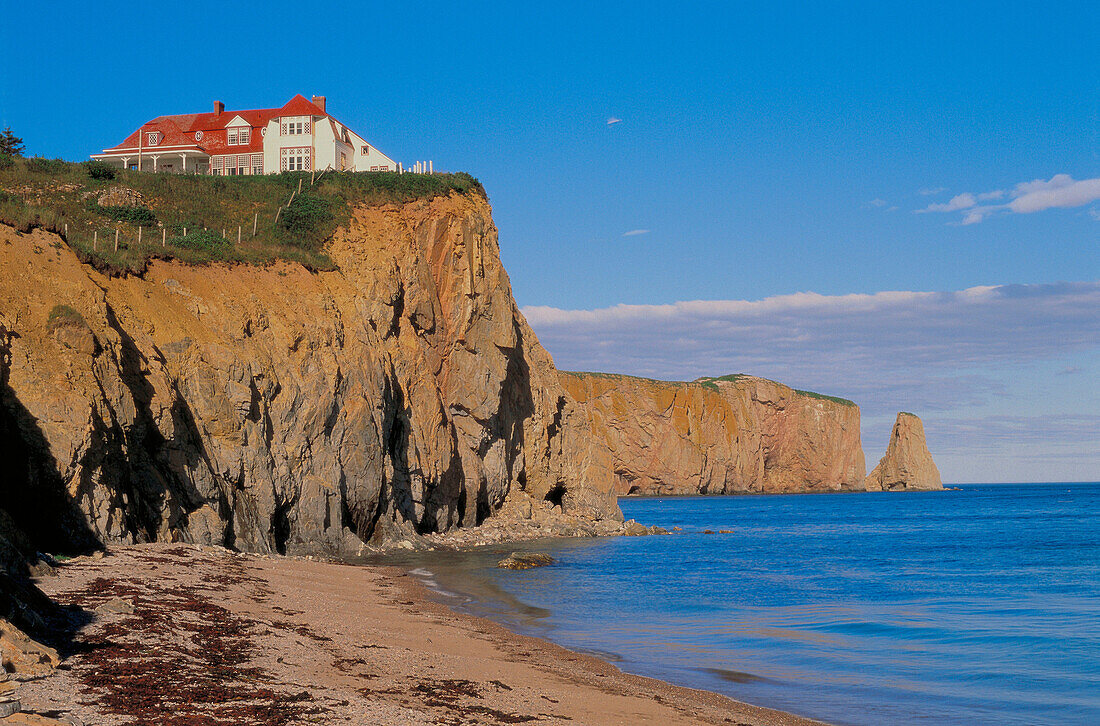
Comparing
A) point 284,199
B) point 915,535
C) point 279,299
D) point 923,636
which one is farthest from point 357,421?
point 915,535

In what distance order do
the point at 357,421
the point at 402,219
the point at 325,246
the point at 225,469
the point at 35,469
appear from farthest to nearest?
the point at 402,219 < the point at 325,246 < the point at 357,421 < the point at 225,469 < the point at 35,469

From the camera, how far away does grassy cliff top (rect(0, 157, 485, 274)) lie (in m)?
37.7

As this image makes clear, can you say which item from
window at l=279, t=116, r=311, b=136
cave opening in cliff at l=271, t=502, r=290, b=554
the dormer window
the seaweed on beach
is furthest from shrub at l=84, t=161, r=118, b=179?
the seaweed on beach

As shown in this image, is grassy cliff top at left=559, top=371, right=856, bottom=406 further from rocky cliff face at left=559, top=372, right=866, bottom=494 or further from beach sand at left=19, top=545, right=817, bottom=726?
beach sand at left=19, top=545, right=817, bottom=726

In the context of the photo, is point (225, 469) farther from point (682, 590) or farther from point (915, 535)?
point (915, 535)

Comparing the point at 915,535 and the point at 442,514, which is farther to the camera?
the point at 915,535

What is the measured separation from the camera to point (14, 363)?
21812mm

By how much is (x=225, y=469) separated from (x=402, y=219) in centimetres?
2057

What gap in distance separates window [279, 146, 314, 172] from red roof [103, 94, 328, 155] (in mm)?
2285

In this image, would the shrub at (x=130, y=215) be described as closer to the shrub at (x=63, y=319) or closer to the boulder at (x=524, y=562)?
the shrub at (x=63, y=319)

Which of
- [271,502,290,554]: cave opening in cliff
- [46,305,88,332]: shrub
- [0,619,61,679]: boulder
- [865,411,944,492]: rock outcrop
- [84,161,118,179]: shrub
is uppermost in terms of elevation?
[84,161,118,179]: shrub

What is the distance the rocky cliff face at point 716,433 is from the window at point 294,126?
2729 inches

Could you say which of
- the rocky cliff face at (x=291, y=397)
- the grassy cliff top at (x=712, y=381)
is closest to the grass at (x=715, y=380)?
the grassy cliff top at (x=712, y=381)

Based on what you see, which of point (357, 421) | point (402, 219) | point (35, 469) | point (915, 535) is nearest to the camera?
point (35, 469)
